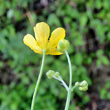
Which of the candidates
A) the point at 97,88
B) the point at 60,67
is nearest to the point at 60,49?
the point at 60,67

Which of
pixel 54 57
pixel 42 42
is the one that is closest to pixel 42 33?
pixel 42 42

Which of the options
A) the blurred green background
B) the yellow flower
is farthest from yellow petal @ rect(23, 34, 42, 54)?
the blurred green background

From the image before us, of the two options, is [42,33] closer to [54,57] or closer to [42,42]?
[42,42]

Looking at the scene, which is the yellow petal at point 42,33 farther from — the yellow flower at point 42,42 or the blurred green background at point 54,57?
the blurred green background at point 54,57

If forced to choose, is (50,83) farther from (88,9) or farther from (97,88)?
(88,9)

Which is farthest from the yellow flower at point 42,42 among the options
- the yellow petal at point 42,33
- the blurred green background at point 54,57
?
the blurred green background at point 54,57

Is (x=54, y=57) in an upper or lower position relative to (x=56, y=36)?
lower
